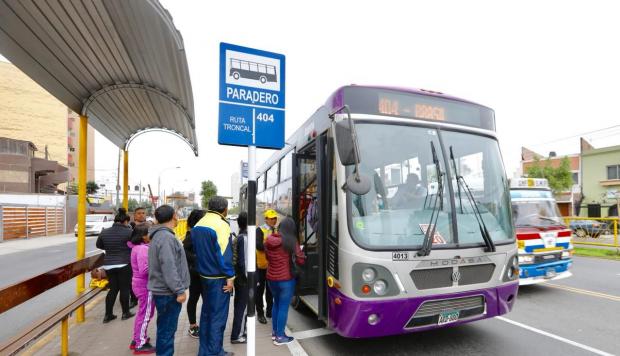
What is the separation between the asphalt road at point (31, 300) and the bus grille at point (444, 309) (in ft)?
18.7

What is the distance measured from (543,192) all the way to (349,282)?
6.97 metres

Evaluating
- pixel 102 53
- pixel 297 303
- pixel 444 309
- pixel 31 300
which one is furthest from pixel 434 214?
pixel 31 300

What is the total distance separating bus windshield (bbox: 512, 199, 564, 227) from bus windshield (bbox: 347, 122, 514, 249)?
3664 millimetres

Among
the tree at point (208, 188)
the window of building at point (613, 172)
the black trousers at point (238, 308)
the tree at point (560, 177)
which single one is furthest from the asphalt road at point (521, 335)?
the tree at point (208, 188)

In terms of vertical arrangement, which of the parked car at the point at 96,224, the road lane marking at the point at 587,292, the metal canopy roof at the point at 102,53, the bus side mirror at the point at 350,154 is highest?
the metal canopy roof at the point at 102,53

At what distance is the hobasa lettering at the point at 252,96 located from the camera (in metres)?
3.47

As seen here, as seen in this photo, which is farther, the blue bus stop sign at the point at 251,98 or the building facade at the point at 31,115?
the building facade at the point at 31,115

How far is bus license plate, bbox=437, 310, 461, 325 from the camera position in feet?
13.1

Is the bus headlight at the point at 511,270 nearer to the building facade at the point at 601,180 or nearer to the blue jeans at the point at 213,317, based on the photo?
the blue jeans at the point at 213,317

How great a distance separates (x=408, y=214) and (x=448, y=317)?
1271mm

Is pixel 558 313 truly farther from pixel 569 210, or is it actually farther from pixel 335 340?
pixel 569 210

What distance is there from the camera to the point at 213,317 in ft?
13.7

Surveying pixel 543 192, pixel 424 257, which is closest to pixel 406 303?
pixel 424 257

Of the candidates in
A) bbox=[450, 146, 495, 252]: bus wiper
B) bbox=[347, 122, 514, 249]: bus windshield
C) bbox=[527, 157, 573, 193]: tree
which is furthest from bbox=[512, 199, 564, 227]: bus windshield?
bbox=[527, 157, 573, 193]: tree
